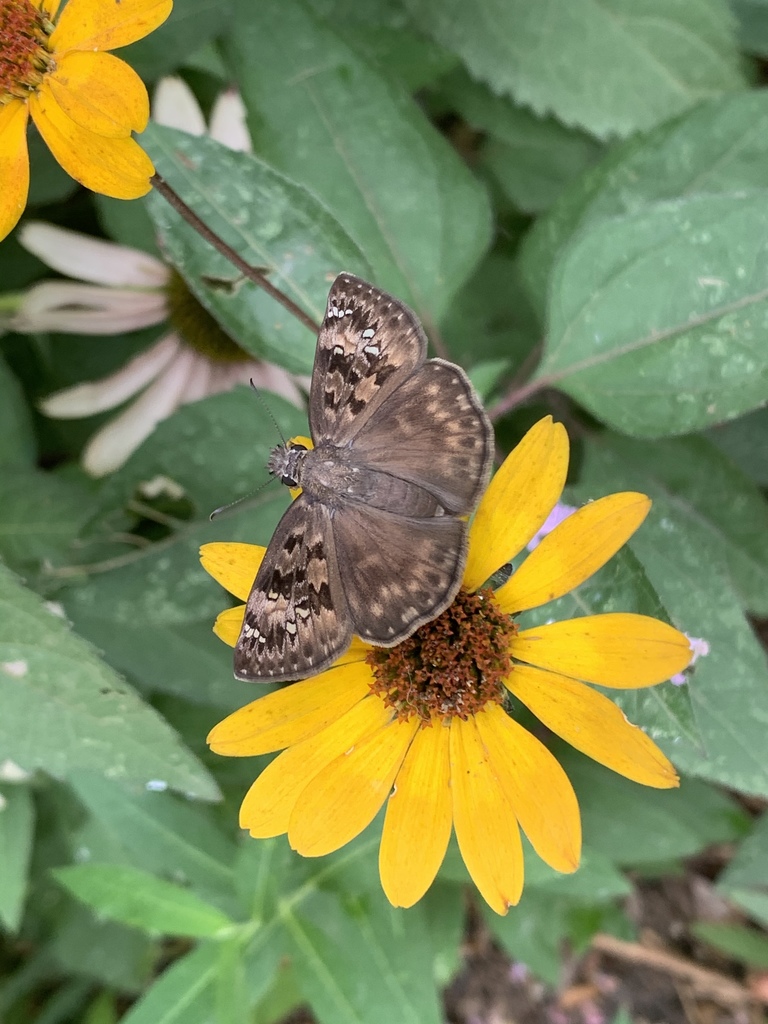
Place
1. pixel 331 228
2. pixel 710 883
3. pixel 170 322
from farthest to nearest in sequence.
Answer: pixel 710 883, pixel 170 322, pixel 331 228

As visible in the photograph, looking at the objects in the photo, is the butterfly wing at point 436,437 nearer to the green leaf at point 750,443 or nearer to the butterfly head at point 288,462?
the butterfly head at point 288,462

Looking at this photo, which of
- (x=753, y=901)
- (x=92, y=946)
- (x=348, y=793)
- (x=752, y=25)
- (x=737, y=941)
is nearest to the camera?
(x=348, y=793)

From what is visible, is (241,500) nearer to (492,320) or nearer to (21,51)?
(21,51)

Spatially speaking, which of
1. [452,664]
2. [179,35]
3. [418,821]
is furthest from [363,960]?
→ [179,35]

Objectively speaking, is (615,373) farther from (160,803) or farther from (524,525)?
(160,803)

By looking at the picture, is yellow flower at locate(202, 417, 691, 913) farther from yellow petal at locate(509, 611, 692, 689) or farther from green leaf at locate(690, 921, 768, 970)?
green leaf at locate(690, 921, 768, 970)

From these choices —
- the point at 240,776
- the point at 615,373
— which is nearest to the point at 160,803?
the point at 240,776

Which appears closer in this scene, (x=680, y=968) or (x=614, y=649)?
(x=614, y=649)
